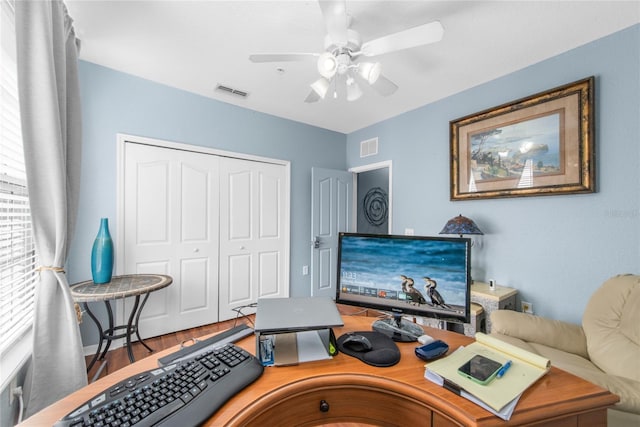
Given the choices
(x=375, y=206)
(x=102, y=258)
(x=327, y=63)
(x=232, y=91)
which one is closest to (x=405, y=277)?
(x=327, y=63)

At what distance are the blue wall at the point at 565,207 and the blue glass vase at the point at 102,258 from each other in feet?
10.4

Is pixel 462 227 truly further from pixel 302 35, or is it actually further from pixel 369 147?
pixel 302 35

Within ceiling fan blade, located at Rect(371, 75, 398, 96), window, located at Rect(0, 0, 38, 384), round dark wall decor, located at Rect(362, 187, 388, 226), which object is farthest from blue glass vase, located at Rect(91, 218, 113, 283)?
round dark wall decor, located at Rect(362, 187, 388, 226)

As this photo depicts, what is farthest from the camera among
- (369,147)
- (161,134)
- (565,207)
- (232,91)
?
(369,147)

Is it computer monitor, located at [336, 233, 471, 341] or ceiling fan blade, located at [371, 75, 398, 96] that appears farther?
ceiling fan blade, located at [371, 75, 398, 96]

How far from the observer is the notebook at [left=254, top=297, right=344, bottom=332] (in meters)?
0.85

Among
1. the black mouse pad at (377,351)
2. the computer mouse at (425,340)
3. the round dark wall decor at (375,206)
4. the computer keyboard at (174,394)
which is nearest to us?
the computer keyboard at (174,394)

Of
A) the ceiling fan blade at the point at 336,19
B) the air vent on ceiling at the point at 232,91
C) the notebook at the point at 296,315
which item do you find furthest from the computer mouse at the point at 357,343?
the air vent on ceiling at the point at 232,91

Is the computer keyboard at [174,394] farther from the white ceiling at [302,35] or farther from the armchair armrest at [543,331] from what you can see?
the white ceiling at [302,35]

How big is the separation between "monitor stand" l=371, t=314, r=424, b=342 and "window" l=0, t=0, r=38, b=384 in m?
1.65

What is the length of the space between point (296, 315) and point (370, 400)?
0.36 m

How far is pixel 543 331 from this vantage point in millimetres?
1680

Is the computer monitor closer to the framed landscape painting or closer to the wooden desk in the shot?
the wooden desk

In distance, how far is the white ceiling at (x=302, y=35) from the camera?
161cm
